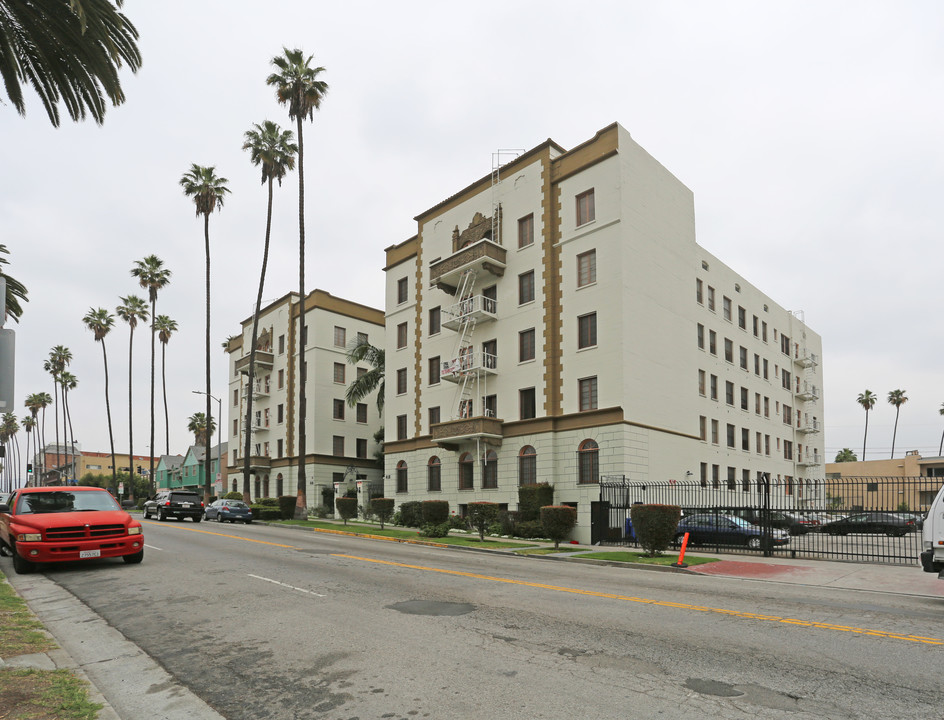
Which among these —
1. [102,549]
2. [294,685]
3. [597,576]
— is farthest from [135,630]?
[597,576]

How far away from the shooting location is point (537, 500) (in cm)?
3119

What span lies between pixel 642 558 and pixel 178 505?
25411 millimetres

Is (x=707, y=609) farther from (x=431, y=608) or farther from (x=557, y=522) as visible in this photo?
(x=557, y=522)

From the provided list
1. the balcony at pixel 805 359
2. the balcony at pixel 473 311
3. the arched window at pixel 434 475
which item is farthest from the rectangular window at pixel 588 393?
the balcony at pixel 805 359

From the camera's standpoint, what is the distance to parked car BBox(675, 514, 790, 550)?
22.0m

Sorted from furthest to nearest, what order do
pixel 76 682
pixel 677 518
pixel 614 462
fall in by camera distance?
pixel 614 462, pixel 677 518, pixel 76 682

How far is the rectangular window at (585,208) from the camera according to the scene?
108ft

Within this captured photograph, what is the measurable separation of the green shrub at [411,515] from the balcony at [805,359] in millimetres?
34085

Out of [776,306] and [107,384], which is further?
[107,384]

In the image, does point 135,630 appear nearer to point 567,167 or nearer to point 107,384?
point 567,167

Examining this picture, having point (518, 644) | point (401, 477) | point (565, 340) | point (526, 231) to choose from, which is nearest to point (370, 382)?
point (401, 477)

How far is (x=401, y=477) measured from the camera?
4234cm

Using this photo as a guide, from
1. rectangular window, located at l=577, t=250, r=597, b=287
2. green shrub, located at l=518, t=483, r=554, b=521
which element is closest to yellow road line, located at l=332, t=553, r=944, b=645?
green shrub, located at l=518, t=483, r=554, b=521

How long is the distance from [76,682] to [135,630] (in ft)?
9.34
